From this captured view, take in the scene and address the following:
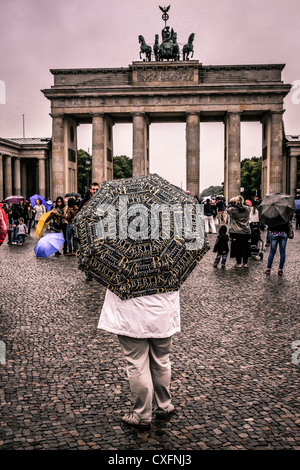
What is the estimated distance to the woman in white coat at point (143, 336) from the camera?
3.88 metres

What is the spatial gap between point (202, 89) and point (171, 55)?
18.4ft

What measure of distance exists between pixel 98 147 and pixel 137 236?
49.6 m

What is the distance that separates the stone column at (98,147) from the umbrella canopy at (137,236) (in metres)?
48.5

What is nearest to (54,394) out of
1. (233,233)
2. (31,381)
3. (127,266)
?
(31,381)

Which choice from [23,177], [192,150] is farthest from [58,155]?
[23,177]

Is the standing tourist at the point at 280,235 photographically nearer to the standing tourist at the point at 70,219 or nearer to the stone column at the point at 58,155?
the standing tourist at the point at 70,219

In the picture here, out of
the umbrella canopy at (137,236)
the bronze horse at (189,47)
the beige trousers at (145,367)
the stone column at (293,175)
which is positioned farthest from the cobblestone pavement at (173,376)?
the stone column at (293,175)

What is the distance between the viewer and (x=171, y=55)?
5288 cm

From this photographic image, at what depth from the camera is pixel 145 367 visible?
4.00m

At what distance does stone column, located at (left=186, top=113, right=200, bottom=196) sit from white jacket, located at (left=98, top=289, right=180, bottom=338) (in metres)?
47.9

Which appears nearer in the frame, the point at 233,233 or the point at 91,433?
the point at 91,433

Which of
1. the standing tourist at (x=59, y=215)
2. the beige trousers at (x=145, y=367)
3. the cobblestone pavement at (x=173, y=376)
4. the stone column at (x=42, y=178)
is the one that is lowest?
the cobblestone pavement at (x=173, y=376)

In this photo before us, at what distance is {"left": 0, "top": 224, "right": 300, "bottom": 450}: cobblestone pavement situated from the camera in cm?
387

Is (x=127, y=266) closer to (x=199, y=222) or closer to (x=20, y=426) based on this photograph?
(x=199, y=222)
